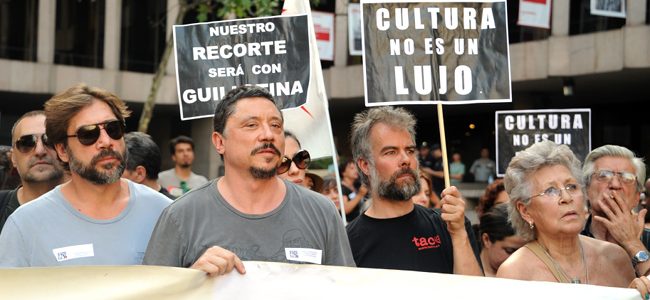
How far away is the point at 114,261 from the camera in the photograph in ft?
11.9

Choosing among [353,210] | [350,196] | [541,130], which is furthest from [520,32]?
[541,130]

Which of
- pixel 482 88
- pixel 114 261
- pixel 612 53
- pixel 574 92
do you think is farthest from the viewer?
pixel 574 92

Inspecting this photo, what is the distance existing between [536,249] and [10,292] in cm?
207

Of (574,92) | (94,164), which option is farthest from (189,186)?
(574,92)

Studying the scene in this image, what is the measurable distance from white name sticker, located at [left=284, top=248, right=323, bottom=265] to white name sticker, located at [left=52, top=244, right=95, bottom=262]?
2.50 ft

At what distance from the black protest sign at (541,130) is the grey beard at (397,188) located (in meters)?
3.66

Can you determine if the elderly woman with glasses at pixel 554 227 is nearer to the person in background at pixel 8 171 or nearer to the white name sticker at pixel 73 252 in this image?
the white name sticker at pixel 73 252

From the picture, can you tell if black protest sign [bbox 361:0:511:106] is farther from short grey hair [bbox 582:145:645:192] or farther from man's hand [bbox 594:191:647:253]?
man's hand [bbox 594:191:647:253]

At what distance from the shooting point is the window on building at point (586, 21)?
2077 centimetres

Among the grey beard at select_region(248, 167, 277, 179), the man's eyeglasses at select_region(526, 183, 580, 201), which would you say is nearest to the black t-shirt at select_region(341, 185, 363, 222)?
the man's eyeglasses at select_region(526, 183, 580, 201)

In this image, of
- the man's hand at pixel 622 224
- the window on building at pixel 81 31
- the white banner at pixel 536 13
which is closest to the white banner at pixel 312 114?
the man's hand at pixel 622 224

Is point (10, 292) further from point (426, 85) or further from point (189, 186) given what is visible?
point (189, 186)

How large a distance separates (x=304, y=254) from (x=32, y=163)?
2.12m

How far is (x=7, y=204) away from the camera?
4867mm
